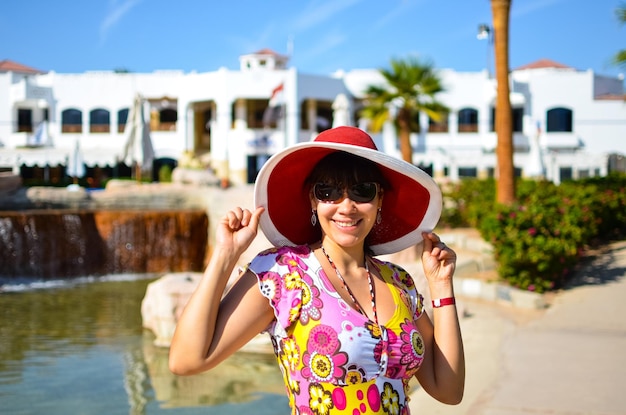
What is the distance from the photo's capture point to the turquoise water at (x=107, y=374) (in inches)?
227

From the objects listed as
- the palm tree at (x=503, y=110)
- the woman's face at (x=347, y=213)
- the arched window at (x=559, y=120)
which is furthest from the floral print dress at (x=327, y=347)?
the arched window at (x=559, y=120)

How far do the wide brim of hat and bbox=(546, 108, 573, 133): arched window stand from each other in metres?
40.6

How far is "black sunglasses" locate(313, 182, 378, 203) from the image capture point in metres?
2.20

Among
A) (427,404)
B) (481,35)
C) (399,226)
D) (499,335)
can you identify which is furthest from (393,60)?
(399,226)

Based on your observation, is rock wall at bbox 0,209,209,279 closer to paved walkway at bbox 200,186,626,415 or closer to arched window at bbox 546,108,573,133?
paved walkway at bbox 200,186,626,415

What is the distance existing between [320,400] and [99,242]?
14734mm

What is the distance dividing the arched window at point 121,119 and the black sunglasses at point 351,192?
40.6 m

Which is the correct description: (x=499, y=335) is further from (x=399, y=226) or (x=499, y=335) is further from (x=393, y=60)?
(x=393, y=60)

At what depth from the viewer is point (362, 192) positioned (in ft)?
7.25

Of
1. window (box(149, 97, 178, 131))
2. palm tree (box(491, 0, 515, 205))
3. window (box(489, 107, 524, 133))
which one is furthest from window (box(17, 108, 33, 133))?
palm tree (box(491, 0, 515, 205))

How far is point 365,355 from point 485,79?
40656 millimetres

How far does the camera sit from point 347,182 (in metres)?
2.21

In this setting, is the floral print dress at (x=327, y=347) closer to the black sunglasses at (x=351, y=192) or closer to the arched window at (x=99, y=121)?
the black sunglasses at (x=351, y=192)

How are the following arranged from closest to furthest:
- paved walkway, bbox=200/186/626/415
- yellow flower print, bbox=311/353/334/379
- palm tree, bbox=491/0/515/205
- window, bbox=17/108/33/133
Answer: yellow flower print, bbox=311/353/334/379 → paved walkway, bbox=200/186/626/415 → palm tree, bbox=491/0/515/205 → window, bbox=17/108/33/133
